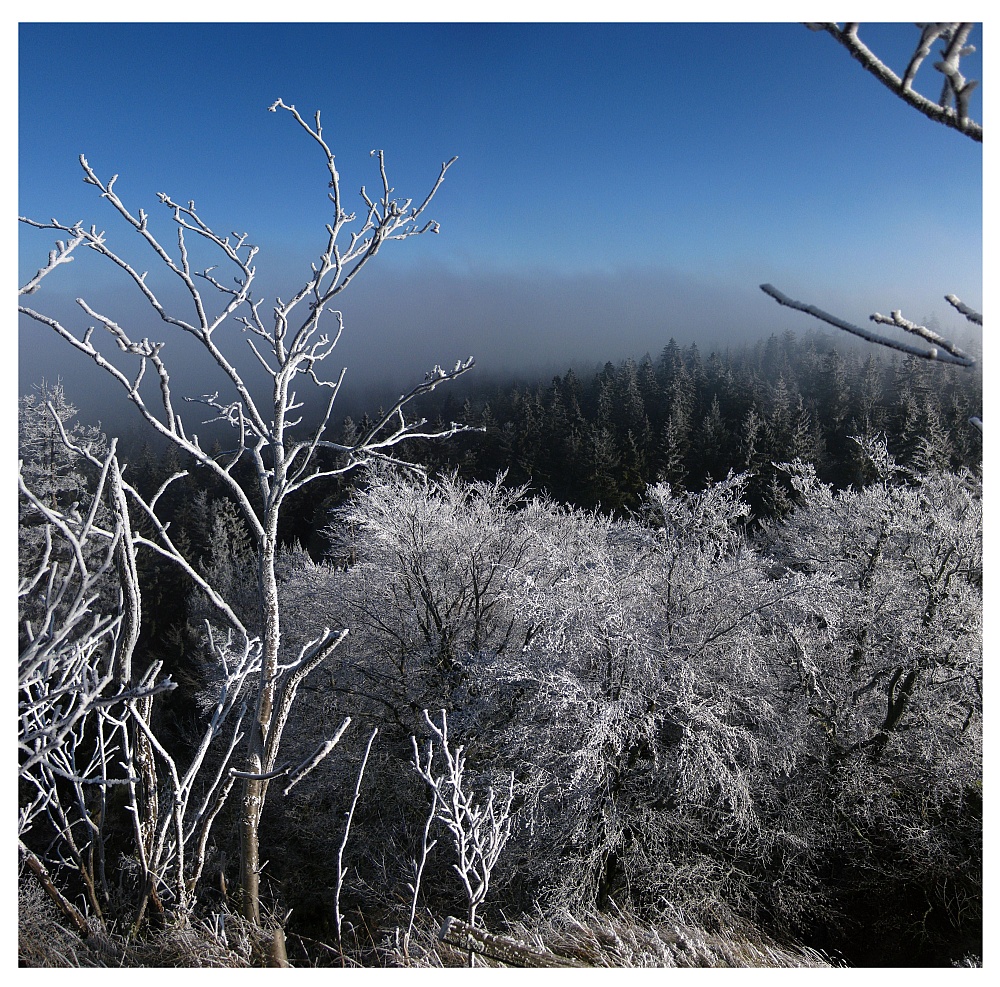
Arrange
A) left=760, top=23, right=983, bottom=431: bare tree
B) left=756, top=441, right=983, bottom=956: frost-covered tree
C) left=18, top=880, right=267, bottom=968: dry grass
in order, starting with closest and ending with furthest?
left=760, top=23, right=983, bottom=431: bare tree < left=18, top=880, right=267, bottom=968: dry grass < left=756, top=441, right=983, bottom=956: frost-covered tree

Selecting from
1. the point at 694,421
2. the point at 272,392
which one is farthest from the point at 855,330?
the point at 694,421

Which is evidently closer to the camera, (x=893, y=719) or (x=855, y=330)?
(x=855, y=330)

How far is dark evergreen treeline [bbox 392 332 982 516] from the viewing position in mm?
20844

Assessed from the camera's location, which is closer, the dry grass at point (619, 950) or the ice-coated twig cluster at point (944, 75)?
the ice-coated twig cluster at point (944, 75)

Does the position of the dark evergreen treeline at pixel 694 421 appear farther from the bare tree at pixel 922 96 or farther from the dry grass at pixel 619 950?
the bare tree at pixel 922 96

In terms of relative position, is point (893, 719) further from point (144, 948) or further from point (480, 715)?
point (144, 948)

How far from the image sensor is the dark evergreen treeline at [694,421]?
68.4 feet

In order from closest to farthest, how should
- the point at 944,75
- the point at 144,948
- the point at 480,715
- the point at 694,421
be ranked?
the point at 944,75 < the point at 144,948 < the point at 480,715 < the point at 694,421

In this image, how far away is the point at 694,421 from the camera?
1128 inches

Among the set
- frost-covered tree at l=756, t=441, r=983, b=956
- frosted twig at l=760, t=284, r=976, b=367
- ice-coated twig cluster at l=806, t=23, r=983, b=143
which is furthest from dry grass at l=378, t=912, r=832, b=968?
frost-covered tree at l=756, t=441, r=983, b=956

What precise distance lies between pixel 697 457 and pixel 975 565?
16825 millimetres

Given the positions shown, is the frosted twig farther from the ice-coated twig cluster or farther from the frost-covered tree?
the frost-covered tree

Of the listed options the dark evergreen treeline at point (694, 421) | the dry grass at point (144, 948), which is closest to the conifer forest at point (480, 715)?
the dry grass at point (144, 948)
